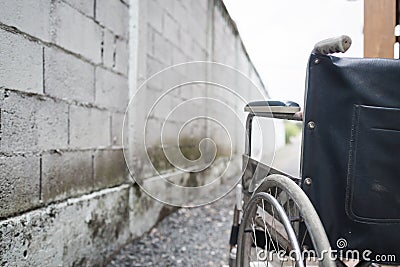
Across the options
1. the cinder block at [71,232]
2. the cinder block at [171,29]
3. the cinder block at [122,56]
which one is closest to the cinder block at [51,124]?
the cinder block at [71,232]

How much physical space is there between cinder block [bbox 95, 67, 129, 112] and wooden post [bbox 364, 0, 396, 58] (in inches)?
45.5

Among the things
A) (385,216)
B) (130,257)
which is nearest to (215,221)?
(130,257)

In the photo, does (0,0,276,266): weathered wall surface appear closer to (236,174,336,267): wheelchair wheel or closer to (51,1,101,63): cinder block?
(51,1,101,63): cinder block

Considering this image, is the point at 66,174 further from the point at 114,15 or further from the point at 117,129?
the point at 114,15

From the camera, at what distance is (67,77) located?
180 centimetres

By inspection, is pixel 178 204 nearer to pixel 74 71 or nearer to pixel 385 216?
pixel 74 71

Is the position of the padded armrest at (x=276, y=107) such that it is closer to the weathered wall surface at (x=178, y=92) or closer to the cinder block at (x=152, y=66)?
the weathered wall surface at (x=178, y=92)

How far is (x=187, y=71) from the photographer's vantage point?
3.75 m

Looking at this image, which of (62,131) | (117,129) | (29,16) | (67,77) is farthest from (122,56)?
(29,16)

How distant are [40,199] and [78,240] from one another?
366mm

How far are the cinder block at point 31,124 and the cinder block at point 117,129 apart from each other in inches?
21.4

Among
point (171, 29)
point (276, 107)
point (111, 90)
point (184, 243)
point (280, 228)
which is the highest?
point (171, 29)

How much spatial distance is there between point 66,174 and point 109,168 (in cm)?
48

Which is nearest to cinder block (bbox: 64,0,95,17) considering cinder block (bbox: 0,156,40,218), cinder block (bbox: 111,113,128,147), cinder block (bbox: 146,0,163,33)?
→ cinder block (bbox: 111,113,128,147)
